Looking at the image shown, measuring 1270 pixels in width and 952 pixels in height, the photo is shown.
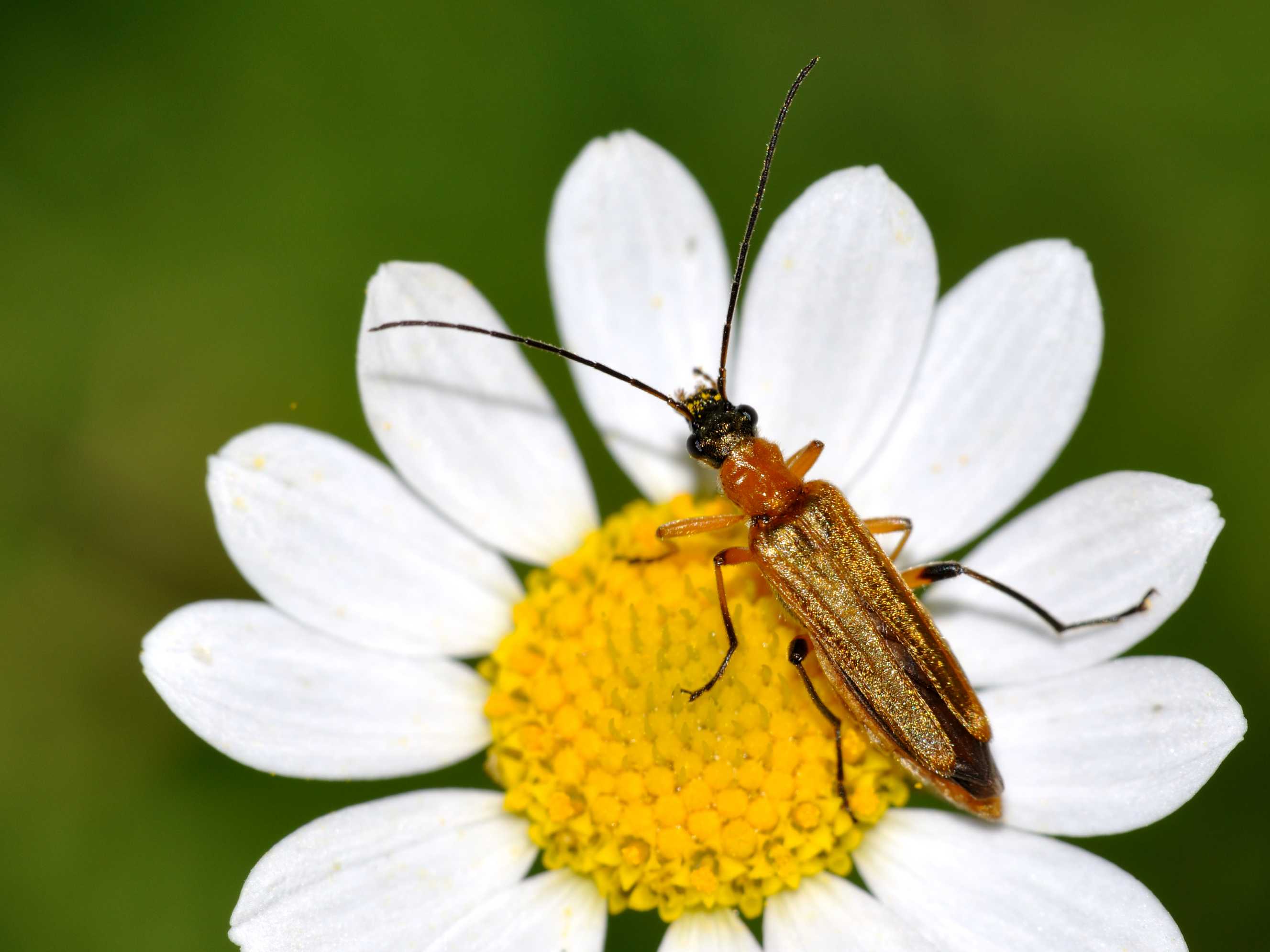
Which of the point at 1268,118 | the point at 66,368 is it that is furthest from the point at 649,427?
the point at 1268,118

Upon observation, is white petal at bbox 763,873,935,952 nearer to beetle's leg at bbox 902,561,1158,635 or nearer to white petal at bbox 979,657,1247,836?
white petal at bbox 979,657,1247,836

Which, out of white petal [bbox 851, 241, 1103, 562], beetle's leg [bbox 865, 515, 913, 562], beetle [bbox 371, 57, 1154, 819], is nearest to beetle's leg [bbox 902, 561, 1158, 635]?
beetle [bbox 371, 57, 1154, 819]

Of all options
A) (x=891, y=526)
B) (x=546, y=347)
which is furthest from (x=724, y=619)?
(x=546, y=347)

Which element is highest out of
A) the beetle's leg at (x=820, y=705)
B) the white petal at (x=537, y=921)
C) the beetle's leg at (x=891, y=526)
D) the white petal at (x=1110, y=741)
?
the beetle's leg at (x=891, y=526)

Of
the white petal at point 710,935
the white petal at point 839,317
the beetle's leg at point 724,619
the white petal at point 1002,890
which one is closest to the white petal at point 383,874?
the white petal at point 710,935

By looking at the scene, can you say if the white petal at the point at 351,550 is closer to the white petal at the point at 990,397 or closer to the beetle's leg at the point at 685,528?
the beetle's leg at the point at 685,528

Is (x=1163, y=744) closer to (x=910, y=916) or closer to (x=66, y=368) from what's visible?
(x=910, y=916)
